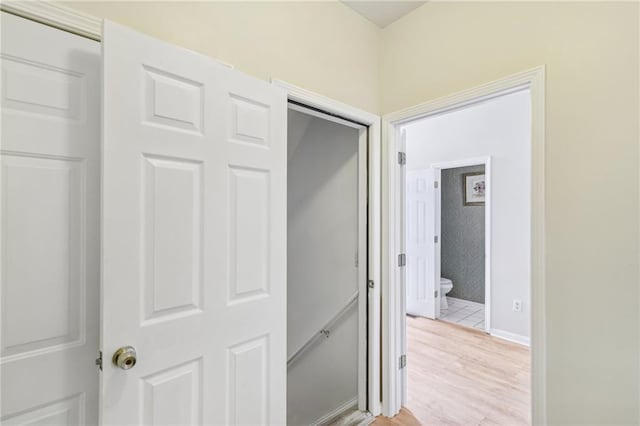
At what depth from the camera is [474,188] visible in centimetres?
461

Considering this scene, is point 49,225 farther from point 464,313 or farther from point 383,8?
point 464,313

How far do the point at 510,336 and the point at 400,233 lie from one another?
2314 millimetres

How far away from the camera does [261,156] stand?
136 cm

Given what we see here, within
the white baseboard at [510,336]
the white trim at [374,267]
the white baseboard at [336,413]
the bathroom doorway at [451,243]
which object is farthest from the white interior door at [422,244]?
the white trim at [374,267]

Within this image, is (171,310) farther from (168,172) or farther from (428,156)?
(428,156)

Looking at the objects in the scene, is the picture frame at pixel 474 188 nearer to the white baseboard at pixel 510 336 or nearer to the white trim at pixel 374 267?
the white baseboard at pixel 510 336

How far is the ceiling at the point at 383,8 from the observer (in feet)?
6.19

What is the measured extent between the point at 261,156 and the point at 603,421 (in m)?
1.88

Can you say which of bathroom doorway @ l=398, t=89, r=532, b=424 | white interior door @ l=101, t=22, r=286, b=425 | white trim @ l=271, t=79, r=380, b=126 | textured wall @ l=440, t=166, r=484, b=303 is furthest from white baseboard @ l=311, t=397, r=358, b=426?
textured wall @ l=440, t=166, r=484, b=303

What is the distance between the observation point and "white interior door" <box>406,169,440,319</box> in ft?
13.3

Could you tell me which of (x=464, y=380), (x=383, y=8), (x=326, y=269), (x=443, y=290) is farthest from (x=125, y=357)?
(x=443, y=290)

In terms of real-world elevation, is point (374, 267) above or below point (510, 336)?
above

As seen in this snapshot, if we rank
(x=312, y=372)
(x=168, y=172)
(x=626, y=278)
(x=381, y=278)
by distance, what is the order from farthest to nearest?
(x=312, y=372) < (x=381, y=278) < (x=626, y=278) < (x=168, y=172)

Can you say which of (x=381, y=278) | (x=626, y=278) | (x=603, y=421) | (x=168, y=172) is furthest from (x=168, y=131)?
(x=603, y=421)
